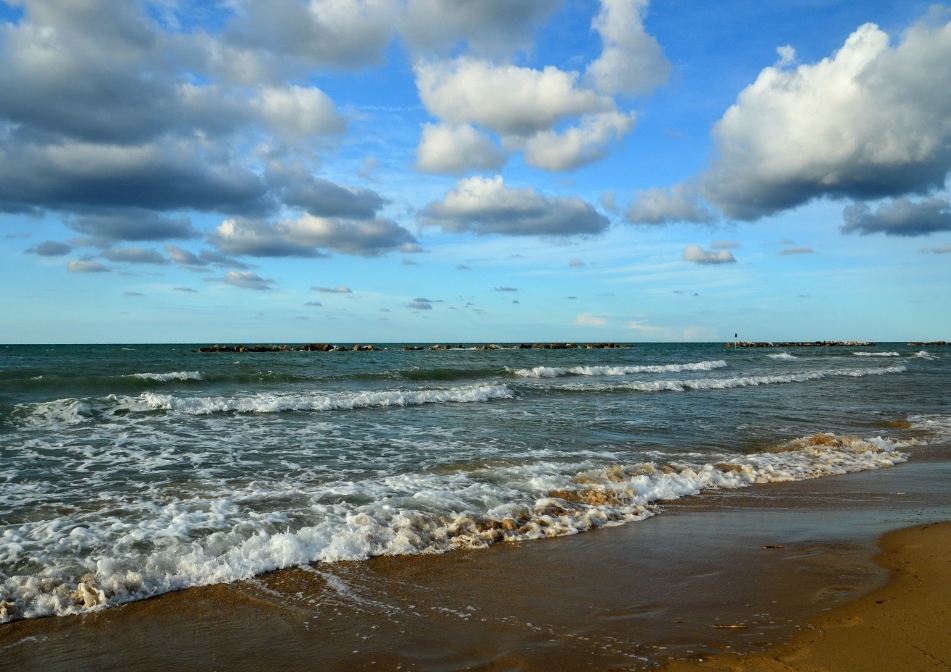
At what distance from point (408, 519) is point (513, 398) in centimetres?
1556

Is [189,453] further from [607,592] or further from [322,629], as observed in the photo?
[607,592]

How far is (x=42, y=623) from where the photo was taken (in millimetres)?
4398

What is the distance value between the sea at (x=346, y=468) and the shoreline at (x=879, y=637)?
2740mm

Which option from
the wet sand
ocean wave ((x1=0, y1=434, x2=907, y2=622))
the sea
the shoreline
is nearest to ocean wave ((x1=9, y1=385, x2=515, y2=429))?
the sea

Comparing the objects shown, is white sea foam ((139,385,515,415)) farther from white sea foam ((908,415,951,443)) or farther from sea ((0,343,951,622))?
white sea foam ((908,415,951,443))

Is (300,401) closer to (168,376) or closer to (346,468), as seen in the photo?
(346,468)

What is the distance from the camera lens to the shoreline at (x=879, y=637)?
362 cm

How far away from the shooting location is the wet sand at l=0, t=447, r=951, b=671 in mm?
3836

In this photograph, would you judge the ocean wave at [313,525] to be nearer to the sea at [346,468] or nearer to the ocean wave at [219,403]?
the sea at [346,468]

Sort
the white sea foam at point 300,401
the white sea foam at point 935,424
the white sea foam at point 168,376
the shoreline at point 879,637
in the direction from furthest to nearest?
the white sea foam at point 168,376
the white sea foam at point 300,401
the white sea foam at point 935,424
the shoreline at point 879,637

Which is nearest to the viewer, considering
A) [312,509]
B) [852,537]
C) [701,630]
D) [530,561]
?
[701,630]

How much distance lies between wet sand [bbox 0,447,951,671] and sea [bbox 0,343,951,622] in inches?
16.7

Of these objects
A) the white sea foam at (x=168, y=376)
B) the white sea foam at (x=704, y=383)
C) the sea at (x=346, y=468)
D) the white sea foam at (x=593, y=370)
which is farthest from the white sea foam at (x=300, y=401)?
the white sea foam at (x=593, y=370)

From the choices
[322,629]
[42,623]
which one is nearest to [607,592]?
[322,629]
